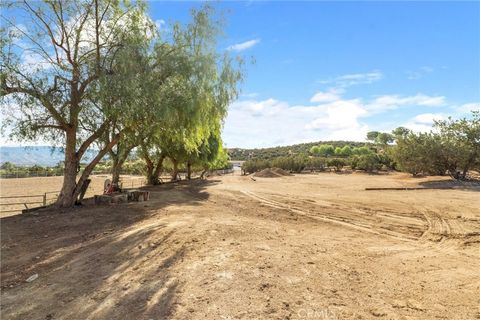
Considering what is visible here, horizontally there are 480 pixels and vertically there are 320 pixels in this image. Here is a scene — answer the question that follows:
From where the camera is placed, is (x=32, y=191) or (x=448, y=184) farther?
(x=32, y=191)

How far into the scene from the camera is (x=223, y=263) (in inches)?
248

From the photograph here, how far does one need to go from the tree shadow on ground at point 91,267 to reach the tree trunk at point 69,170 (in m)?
2.12

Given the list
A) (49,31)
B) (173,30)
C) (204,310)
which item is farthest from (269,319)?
(49,31)

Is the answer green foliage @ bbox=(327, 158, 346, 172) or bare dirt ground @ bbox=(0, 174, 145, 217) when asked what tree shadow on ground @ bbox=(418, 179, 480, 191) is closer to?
bare dirt ground @ bbox=(0, 174, 145, 217)

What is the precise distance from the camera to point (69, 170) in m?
13.7

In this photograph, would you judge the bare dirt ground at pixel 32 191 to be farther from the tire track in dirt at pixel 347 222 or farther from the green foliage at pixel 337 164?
the green foliage at pixel 337 164

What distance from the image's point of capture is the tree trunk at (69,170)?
532 inches

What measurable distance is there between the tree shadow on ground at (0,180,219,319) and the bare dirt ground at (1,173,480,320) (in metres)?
0.03

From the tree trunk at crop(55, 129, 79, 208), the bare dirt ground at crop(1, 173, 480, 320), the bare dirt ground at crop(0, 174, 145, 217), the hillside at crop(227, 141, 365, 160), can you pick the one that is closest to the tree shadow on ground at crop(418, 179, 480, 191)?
the bare dirt ground at crop(1, 173, 480, 320)

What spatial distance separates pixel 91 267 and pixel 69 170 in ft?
27.4

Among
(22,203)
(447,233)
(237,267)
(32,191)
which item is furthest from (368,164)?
(237,267)

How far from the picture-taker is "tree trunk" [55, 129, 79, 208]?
44.3 feet

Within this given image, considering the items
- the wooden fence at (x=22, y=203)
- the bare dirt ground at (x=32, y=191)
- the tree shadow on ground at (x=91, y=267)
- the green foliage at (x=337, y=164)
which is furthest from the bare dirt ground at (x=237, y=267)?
the green foliage at (x=337, y=164)

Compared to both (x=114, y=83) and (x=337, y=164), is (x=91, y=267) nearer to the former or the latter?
(x=114, y=83)
